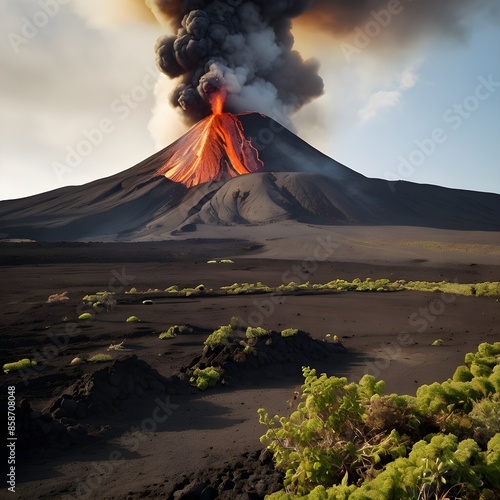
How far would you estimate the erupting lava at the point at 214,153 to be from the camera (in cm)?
9575

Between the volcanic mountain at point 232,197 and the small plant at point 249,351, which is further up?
the volcanic mountain at point 232,197

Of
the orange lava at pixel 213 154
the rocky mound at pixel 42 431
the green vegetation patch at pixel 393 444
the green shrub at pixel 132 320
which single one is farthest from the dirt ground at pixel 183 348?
the orange lava at pixel 213 154

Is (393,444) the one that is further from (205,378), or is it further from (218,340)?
(218,340)

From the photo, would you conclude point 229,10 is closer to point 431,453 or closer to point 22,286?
point 22,286

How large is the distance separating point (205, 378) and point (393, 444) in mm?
6173

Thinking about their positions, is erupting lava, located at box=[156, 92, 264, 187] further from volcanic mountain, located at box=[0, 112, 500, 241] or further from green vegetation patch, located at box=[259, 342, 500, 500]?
green vegetation patch, located at box=[259, 342, 500, 500]

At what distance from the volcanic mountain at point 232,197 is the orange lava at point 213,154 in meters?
0.20

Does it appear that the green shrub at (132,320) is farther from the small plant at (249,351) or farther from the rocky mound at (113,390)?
the rocky mound at (113,390)

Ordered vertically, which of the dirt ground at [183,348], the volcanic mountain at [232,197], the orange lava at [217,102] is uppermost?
the orange lava at [217,102]

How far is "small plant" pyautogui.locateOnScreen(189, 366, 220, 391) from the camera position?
9.77 metres

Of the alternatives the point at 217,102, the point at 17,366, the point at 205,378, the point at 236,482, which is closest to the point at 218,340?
the point at 205,378

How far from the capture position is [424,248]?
49719 millimetres

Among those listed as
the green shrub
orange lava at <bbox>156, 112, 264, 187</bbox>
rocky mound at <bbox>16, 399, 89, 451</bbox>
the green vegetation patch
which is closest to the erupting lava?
orange lava at <bbox>156, 112, 264, 187</bbox>

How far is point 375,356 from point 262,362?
318 centimetres
